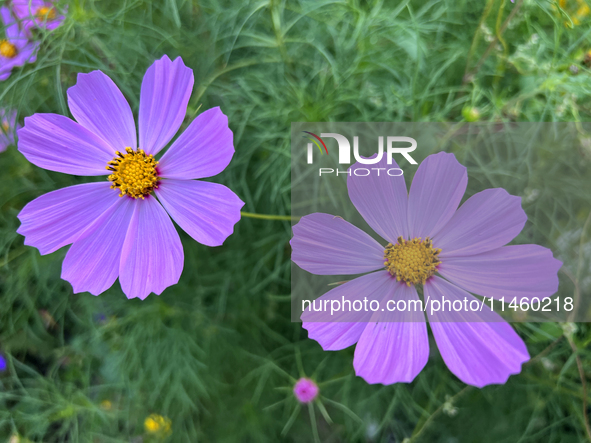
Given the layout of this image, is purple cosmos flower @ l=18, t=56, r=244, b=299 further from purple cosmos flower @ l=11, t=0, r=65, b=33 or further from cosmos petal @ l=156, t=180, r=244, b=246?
purple cosmos flower @ l=11, t=0, r=65, b=33

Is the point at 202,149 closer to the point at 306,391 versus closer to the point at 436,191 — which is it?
the point at 436,191

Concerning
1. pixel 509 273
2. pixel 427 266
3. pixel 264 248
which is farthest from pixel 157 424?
pixel 509 273

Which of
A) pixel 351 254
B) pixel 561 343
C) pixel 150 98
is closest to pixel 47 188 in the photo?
pixel 150 98

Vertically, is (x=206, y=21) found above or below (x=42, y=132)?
above

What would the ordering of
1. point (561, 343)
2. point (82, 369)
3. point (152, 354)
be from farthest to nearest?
point (82, 369)
point (152, 354)
point (561, 343)

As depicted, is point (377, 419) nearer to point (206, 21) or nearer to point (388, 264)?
point (388, 264)

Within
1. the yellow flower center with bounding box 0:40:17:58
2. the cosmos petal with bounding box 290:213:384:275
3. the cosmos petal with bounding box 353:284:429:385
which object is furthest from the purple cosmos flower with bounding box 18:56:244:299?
the yellow flower center with bounding box 0:40:17:58
